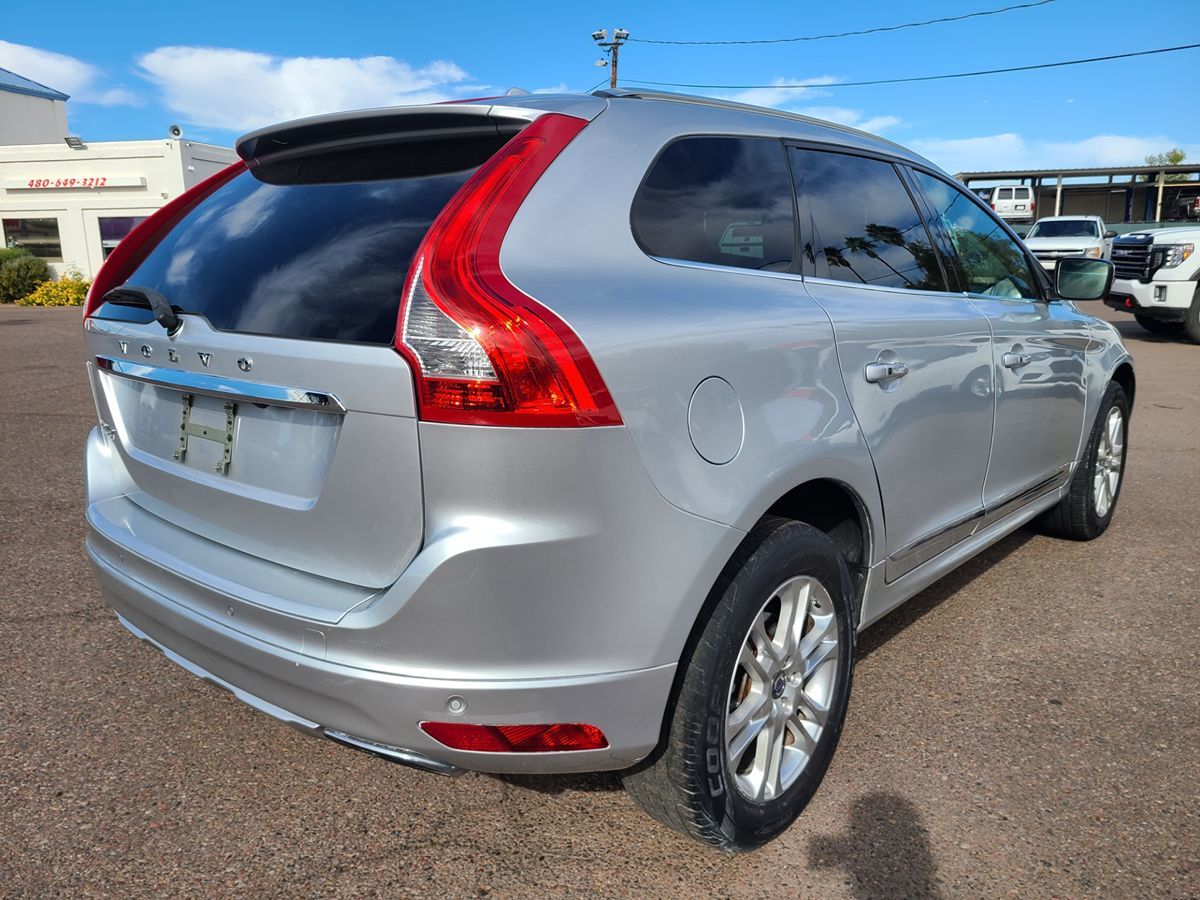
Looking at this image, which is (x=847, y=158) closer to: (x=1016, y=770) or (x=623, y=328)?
(x=623, y=328)

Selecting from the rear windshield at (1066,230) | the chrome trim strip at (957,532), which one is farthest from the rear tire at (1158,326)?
the chrome trim strip at (957,532)

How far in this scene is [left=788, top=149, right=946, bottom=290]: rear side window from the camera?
2.67m

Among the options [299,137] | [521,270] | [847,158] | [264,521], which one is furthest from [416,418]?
[847,158]

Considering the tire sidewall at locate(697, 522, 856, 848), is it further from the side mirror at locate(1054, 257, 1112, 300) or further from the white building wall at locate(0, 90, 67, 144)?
the white building wall at locate(0, 90, 67, 144)

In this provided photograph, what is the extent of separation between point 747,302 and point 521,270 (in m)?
0.62

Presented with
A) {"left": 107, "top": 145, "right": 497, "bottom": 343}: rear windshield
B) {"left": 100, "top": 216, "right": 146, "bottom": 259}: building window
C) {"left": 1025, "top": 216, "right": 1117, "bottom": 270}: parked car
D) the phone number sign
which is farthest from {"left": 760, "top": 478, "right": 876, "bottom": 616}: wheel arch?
{"left": 100, "top": 216, "right": 146, "bottom": 259}: building window

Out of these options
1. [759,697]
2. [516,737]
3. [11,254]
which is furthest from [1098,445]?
[11,254]

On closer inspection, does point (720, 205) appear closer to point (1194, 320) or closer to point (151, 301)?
point (151, 301)

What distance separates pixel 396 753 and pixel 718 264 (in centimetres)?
132

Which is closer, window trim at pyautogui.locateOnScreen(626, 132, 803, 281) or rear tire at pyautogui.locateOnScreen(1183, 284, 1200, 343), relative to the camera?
window trim at pyautogui.locateOnScreen(626, 132, 803, 281)

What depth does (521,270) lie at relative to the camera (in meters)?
1.83

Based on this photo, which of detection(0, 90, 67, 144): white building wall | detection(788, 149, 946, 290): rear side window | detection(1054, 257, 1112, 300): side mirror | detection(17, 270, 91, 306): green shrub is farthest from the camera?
detection(0, 90, 67, 144): white building wall

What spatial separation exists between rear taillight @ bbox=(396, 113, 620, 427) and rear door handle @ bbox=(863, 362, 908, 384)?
1007 millimetres

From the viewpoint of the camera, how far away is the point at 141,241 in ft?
9.03
